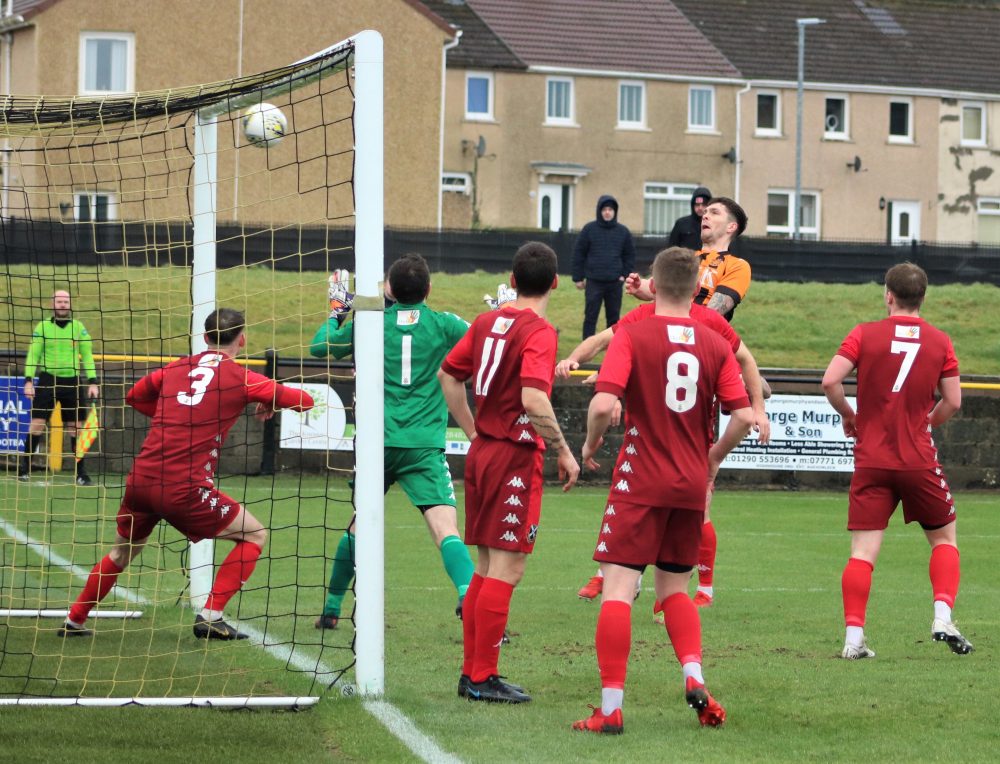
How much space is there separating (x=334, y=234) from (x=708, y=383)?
2278cm

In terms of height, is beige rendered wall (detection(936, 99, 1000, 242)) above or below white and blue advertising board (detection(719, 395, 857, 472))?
above

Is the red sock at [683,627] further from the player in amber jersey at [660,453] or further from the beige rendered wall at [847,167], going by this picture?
the beige rendered wall at [847,167]

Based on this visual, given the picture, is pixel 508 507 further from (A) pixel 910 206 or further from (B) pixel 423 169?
(A) pixel 910 206

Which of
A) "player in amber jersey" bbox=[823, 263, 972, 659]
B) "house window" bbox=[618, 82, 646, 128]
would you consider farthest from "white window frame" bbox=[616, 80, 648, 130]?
"player in amber jersey" bbox=[823, 263, 972, 659]

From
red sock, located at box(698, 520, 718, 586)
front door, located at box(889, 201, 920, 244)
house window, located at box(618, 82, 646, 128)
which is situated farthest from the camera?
front door, located at box(889, 201, 920, 244)

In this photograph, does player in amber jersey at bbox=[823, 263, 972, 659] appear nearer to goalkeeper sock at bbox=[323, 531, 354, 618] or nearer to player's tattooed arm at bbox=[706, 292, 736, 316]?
player's tattooed arm at bbox=[706, 292, 736, 316]

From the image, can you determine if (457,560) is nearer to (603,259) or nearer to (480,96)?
(603,259)

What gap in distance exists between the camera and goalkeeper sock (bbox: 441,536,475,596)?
7.96 meters

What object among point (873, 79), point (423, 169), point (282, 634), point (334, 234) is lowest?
point (282, 634)

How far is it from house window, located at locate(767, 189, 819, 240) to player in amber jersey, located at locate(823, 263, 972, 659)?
140 feet

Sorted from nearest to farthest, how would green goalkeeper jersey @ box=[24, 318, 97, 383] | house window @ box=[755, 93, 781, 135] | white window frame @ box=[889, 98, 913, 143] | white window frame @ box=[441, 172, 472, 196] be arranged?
green goalkeeper jersey @ box=[24, 318, 97, 383] → white window frame @ box=[441, 172, 472, 196] → house window @ box=[755, 93, 781, 135] → white window frame @ box=[889, 98, 913, 143]

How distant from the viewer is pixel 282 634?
27.1 ft

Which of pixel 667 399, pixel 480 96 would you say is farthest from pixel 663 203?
pixel 667 399

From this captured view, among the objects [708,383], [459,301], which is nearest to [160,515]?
[708,383]
